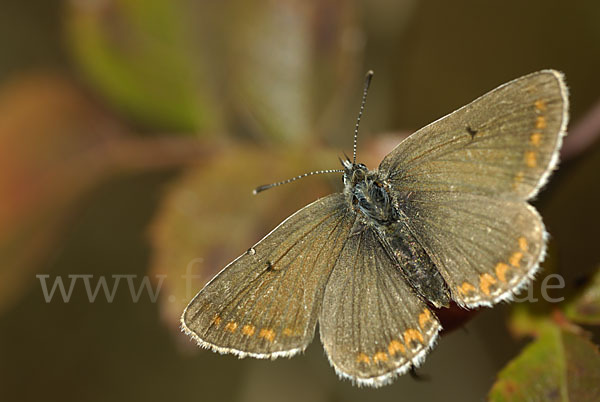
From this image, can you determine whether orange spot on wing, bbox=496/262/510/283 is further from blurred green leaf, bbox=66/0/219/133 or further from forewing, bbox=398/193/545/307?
blurred green leaf, bbox=66/0/219/133

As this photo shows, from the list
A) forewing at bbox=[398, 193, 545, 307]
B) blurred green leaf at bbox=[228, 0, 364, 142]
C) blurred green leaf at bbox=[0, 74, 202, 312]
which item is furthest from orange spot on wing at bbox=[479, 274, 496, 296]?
blurred green leaf at bbox=[0, 74, 202, 312]

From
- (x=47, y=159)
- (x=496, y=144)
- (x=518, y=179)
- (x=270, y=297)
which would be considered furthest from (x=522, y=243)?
(x=47, y=159)

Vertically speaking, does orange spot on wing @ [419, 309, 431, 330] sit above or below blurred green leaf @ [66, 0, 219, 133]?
below

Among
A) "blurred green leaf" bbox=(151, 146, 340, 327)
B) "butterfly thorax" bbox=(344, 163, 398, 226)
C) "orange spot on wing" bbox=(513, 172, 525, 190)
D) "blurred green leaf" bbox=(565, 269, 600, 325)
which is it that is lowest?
"blurred green leaf" bbox=(565, 269, 600, 325)

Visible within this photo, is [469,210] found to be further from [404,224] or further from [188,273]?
[188,273]

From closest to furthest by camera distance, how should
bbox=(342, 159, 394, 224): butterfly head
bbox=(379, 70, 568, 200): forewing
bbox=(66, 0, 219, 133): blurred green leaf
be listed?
bbox=(379, 70, 568, 200): forewing, bbox=(342, 159, 394, 224): butterfly head, bbox=(66, 0, 219, 133): blurred green leaf

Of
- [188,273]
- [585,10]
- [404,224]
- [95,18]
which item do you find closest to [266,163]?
[188,273]

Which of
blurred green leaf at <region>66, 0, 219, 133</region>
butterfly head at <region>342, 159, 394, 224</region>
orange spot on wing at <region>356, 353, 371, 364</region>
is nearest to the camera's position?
orange spot on wing at <region>356, 353, 371, 364</region>
